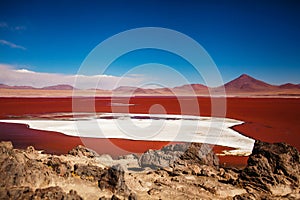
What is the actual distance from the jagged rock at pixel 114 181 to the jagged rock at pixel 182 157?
329 cm

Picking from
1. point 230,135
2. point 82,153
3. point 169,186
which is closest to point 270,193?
point 169,186

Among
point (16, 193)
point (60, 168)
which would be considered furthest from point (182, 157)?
point (16, 193)

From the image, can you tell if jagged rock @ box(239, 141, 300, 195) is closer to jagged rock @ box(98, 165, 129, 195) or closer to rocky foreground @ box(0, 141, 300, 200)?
rocky foreground @ box(0, 141, 300, 200)

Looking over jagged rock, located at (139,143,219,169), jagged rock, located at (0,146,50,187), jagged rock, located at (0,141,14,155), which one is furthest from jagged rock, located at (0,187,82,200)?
jagged rock, located at (139,143,219,169)

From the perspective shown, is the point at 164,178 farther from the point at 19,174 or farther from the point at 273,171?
the point at 19,174

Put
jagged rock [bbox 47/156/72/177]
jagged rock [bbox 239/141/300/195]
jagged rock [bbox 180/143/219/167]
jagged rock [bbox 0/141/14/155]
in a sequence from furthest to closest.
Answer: jagged rock [bbox 180/143/219/167]
jagged rock [bbox 239/141/300/195]
jagged rock [bbox 47/156/72/177]
jagged rock [bbox 0/141/14/155]

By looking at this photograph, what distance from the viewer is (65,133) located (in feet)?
68.8

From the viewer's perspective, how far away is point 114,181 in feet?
21.3

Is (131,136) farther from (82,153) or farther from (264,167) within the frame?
(264,167)

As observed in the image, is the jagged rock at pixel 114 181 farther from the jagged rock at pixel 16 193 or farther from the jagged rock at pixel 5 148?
the jagged rock at pixel 5 148

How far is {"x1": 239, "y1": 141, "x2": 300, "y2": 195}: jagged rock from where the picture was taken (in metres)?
7.38

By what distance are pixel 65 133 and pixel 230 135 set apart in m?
12.7

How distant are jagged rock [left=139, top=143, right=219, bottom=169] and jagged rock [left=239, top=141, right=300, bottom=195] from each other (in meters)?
1.89

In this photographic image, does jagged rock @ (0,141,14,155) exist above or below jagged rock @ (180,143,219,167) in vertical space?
above
